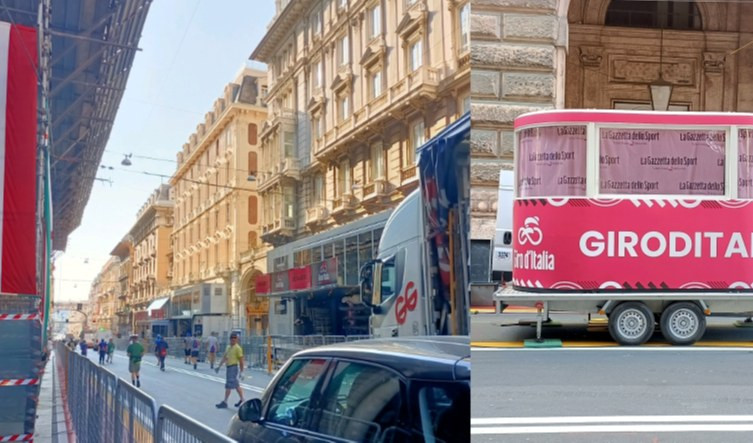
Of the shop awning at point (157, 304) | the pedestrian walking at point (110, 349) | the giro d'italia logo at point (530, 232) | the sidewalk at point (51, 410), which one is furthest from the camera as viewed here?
the sidewalk at point (51, 410)

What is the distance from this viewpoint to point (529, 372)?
1520 millimetres

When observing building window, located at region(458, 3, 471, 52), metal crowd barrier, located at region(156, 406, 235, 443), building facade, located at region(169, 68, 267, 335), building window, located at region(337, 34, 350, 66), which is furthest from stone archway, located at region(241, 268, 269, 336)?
building window, located at region(458, 3, 471, 52)

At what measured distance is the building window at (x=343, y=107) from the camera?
1755mm

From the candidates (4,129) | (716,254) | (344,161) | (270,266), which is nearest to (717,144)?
(716,254)

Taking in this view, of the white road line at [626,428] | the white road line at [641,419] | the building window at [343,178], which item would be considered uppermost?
the building window at [343,178]

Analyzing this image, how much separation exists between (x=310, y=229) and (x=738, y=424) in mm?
1027

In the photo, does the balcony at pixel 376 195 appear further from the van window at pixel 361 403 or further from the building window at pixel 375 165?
the van window at pixel 361 403

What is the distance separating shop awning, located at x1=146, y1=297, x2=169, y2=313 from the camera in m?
2.18

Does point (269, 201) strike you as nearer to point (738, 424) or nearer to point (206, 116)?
point (206, 116)

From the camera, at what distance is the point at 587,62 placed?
157cm

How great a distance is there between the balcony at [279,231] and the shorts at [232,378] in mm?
339

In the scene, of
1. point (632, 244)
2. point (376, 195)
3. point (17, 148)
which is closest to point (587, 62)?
point (632, 244)

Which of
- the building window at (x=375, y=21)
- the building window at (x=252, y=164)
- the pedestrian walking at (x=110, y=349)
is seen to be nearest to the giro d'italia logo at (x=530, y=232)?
the building window at (x=375, y=21)

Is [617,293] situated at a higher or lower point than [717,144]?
lower
